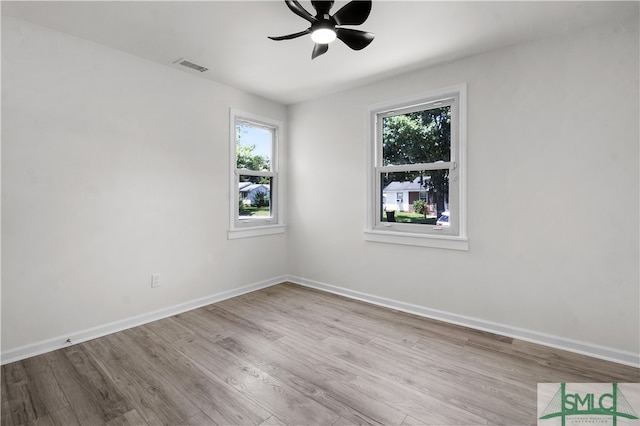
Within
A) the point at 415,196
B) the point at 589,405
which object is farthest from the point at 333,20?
the point at 589,405

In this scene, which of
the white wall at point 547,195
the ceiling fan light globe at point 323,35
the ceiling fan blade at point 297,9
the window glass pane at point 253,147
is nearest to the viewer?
the ceiling fan blade at point 297,9

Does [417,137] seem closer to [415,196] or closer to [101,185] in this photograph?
[415,196]

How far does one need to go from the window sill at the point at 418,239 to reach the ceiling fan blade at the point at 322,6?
229 cm

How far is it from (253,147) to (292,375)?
300 centimetres

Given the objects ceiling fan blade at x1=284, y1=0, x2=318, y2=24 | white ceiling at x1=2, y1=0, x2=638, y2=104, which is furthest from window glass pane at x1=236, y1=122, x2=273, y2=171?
ceiling fan blade at x1=284, y1=0, x2=318, y2=24

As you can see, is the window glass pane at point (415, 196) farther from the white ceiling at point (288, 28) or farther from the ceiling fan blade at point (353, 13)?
the ceiling fan blade at point (353, 13)

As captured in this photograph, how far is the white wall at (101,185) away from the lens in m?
2.43

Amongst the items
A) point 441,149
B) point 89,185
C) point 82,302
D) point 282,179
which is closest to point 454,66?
point 441,149

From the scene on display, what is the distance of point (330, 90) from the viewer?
156 inches

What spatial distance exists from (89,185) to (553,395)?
3.90 meters

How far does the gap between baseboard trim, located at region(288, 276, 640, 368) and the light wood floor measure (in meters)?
0.08

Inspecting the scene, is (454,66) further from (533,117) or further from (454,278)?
(454,278)

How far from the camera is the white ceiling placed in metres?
2.24

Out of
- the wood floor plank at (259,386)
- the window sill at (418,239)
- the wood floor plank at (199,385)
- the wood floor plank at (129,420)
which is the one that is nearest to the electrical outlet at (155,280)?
the wood floor plank at (199,385)
